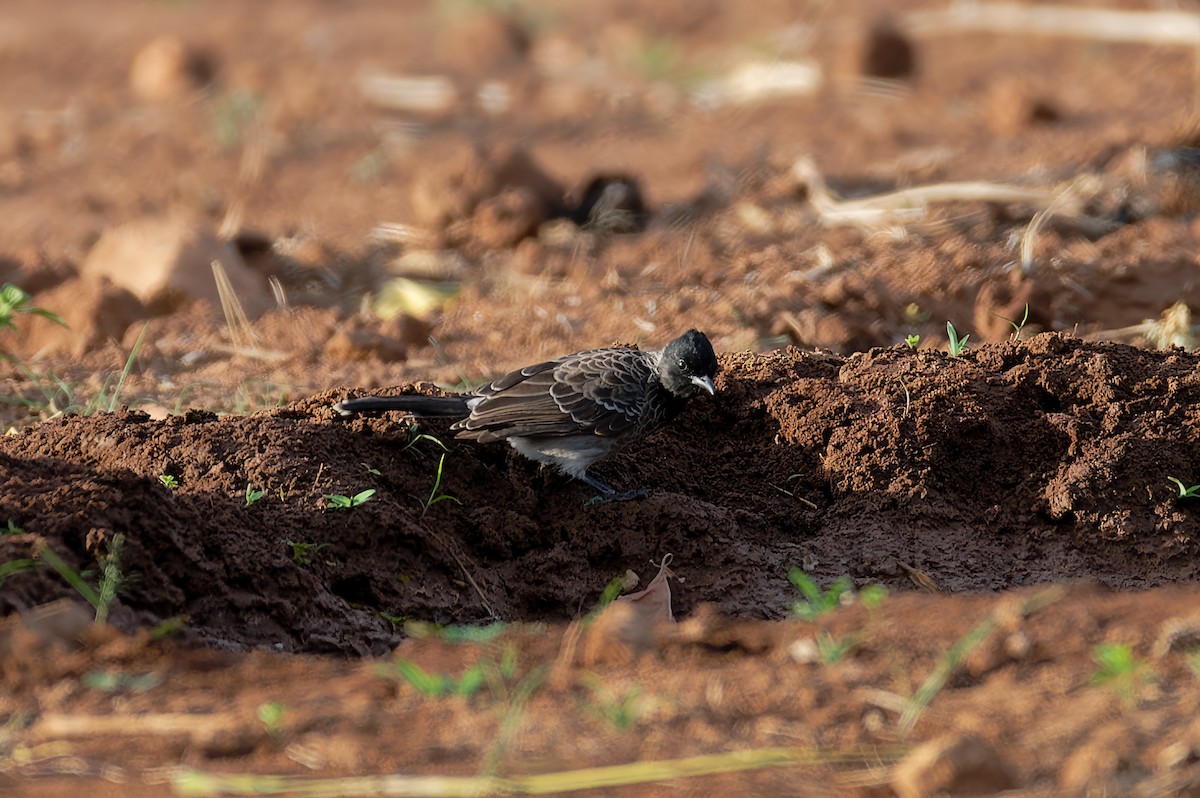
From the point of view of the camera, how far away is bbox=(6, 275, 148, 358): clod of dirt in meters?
8.40

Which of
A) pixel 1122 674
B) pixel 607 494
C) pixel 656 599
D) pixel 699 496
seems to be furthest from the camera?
pixel 699 496

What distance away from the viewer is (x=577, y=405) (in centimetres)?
598

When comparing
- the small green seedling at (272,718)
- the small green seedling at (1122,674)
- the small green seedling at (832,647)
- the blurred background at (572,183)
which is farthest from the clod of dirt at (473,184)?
the small green seedling at (1122,674)

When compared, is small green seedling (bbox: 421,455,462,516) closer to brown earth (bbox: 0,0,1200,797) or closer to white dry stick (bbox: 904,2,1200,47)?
brown earth (bbox: 0,0,1200,797)

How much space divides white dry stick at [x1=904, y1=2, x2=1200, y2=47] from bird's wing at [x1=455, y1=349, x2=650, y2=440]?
27.6ft

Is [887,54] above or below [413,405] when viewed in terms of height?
below

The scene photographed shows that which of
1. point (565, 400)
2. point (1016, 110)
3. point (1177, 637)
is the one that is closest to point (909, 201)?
point (1016, 110)

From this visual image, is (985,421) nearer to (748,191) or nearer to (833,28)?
(748,191)

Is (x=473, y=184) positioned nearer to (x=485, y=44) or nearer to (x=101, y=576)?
(x=101, y=576)

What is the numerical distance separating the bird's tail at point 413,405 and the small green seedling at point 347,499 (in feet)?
1.57

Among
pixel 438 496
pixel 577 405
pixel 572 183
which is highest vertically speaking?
pixel 577 405

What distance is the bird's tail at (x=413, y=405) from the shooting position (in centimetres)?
581

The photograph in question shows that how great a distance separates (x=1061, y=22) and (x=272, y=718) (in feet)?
40.4

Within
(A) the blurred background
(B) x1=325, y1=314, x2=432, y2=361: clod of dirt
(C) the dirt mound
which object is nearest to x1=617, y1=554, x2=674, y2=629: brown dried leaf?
(C) the dirt mound
